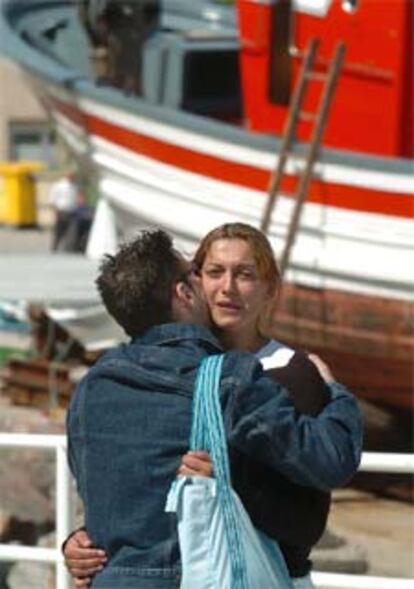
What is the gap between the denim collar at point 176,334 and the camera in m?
3.21

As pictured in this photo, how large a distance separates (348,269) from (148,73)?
341 centimetres

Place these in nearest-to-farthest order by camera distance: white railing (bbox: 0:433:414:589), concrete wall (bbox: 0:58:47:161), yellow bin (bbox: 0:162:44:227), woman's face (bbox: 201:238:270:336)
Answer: woman's face (bbox: 201:238:270:336) < white railing (bbox: 0:433:414:589) < yellow bin (bbox: 0:162:44:227) < concrete wall (bbox: 0:58:47:161)

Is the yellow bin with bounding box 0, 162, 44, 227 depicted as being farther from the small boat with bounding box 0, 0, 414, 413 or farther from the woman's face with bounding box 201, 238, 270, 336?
the woman's face with bounding box 201, 238, 270, 336

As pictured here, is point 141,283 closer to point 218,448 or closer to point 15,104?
point 218,448

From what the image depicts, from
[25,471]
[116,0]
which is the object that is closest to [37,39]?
[116,0]

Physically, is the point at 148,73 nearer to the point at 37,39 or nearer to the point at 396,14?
the point at 37,39

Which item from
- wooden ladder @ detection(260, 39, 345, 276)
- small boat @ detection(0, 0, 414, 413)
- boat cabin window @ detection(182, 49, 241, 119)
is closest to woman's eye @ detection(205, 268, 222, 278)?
small boat @ detection(0, 0, 414, 413)

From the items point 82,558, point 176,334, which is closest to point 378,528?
point 82,558

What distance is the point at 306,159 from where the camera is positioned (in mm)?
10742

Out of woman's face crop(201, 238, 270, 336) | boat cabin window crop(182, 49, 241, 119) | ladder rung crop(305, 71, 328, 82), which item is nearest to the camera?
woman's face crop(201, 238, 270, 336)

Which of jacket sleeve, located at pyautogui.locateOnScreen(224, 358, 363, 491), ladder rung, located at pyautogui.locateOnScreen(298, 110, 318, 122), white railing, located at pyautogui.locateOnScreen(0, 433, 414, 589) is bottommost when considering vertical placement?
ladder rung, located at pyautogui.locateOnScreen(298, 110, 318, 122)

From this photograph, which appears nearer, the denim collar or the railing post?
the denim collar

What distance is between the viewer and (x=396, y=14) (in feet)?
34.7

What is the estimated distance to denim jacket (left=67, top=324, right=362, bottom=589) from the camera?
3.09m
